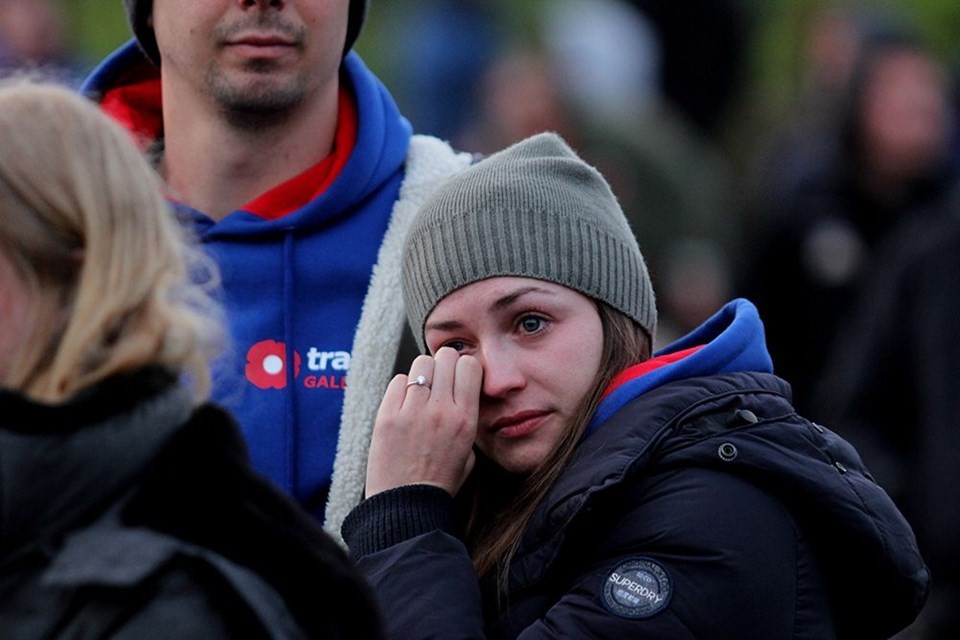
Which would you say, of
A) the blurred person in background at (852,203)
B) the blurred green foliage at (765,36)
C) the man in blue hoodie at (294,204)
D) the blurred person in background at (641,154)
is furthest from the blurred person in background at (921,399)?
the blurred green foliage at (765,36)

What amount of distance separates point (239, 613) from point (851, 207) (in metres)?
6.09

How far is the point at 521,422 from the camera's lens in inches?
143

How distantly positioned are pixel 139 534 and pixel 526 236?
131 centimetres

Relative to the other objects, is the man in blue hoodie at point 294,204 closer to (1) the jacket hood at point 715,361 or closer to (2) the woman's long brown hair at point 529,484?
(2) the woman's long brown hair at point 529,484

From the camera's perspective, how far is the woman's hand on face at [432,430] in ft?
11.7

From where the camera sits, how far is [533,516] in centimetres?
343

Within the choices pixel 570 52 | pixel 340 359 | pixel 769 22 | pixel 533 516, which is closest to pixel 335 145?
pixel 340 359

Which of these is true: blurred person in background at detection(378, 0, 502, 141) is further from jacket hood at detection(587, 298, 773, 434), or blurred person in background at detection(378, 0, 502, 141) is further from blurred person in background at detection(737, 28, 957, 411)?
jacket hood at detection(587, 298, 773, 434)

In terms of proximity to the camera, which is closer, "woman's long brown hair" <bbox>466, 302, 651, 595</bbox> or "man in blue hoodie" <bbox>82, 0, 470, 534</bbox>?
"woman's long brown hair" <bbox>466, 302, 651, 595</bbox>

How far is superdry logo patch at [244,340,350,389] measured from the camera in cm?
394

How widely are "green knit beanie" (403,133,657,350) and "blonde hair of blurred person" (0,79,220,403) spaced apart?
3.40 ft

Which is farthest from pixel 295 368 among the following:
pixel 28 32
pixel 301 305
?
pixel 28 32

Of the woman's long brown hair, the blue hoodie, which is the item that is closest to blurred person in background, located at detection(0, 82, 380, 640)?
the woman's long brown hair

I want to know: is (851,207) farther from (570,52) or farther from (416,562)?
(416,562)
